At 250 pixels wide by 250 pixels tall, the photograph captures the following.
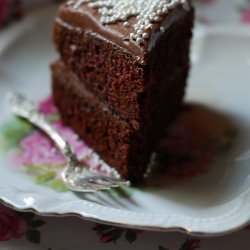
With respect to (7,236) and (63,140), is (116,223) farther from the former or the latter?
(63,140)

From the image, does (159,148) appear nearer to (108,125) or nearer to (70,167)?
(108,125)

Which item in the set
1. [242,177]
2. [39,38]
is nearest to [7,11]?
[39,38]

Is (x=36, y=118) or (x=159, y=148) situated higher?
(x=36, y=118)

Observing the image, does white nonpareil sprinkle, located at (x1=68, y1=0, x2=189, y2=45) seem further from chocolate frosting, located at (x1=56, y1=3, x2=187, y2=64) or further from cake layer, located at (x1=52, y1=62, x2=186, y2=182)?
cake layer, located at (x1=52, y1=62, x2=186, y2=182)

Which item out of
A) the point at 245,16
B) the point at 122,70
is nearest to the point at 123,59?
the point at 122,70

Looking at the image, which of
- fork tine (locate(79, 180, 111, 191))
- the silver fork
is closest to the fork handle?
the silver fork
